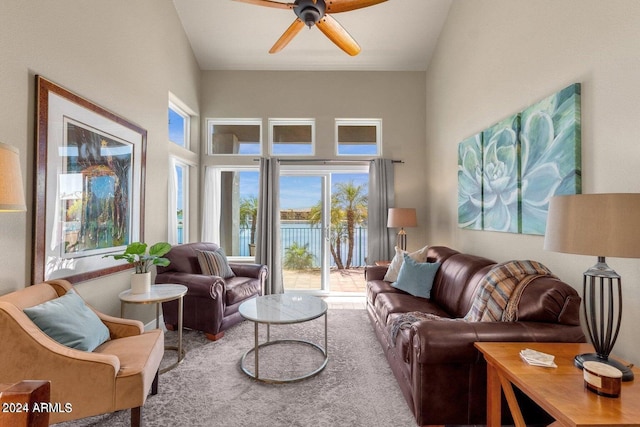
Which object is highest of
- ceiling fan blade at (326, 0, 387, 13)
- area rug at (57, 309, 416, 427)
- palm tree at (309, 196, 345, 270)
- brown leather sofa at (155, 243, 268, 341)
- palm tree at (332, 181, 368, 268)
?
ceiling fan blade at (326, 0, 387, 13)

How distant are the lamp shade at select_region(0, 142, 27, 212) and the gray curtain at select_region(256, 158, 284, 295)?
10.9ft

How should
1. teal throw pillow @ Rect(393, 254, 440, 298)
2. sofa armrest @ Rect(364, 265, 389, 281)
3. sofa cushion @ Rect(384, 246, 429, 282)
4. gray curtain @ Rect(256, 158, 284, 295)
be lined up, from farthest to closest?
gray curtain @ Rect(256, 158, 284, 295), sofa armrest @ Rect(364, 265, 389, 281), sofa cushion @ Rect(384, 246, 429, 282), teal throw pillow @ Rect(393, 254, 440, 298)

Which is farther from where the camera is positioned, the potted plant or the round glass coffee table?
the potted plant

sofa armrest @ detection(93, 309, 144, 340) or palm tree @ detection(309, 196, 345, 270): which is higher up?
palm tree @ detection(309, 196, 345, 270)

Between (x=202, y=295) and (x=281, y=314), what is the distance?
1.04m

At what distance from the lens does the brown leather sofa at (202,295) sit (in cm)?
301

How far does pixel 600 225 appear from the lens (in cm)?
124

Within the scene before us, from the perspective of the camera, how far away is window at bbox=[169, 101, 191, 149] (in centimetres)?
417

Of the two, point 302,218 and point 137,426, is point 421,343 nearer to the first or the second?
point 137,426

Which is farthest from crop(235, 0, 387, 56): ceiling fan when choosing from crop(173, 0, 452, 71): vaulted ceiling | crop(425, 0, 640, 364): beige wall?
crop(425, 0, 640, 364): beige wall

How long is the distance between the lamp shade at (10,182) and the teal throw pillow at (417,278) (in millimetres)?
2990

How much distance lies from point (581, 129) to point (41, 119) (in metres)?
3.52

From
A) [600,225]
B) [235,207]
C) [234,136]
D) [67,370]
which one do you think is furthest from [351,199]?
[67,370]

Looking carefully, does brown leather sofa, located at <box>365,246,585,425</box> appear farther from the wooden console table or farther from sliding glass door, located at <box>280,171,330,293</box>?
sliding glass door, located at <box>280,171,330,293</box>
